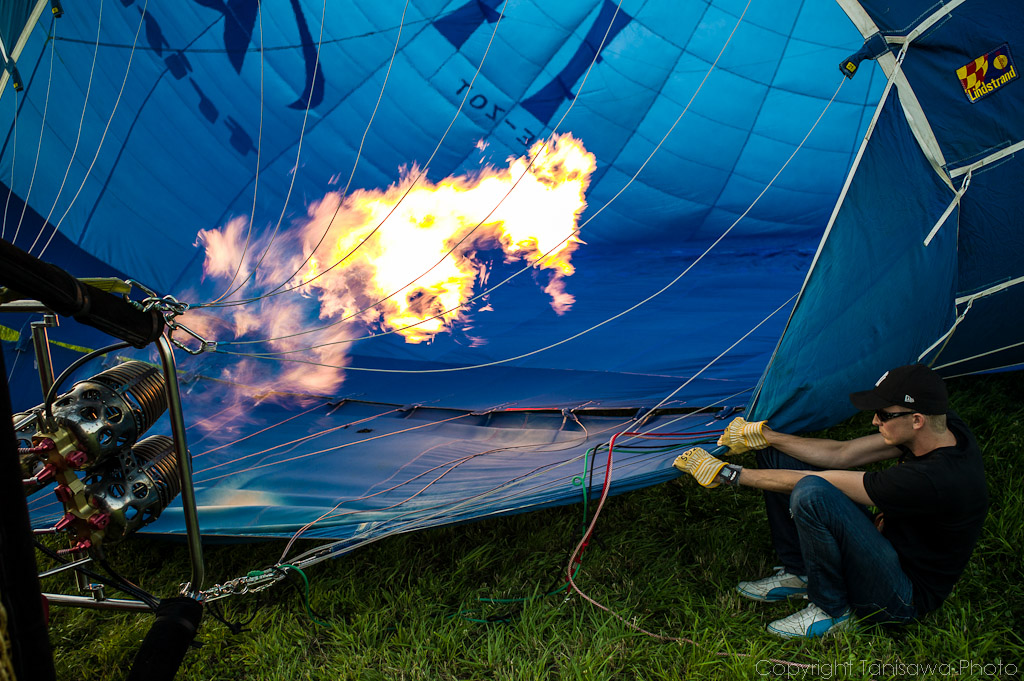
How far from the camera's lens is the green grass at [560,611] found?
1699mm

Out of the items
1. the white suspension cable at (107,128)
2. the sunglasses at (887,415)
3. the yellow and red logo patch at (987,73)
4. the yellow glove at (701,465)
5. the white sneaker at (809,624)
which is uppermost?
the white suspension cable at (107,128)

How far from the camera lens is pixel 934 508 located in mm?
1567

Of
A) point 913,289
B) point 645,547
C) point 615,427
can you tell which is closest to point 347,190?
point 615,427

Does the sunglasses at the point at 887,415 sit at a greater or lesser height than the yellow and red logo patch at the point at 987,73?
lesser

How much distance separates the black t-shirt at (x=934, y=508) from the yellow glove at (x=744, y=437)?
14.1 inches

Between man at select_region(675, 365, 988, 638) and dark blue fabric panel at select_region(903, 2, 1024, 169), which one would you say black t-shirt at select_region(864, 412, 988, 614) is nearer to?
man at select_region(675, 365, 988, 638)

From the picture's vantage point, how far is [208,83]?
11.0 feet

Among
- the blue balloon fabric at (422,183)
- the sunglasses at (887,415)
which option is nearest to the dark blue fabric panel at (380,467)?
the blue balloon fabric at (422,183)

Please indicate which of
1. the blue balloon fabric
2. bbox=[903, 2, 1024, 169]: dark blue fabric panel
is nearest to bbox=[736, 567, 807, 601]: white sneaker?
the blue balloon fabric

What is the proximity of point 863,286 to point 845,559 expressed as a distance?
819 mm

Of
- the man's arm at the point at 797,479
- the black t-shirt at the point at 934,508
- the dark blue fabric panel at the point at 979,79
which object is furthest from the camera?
the dark blue fabric panel at the point at 979,79

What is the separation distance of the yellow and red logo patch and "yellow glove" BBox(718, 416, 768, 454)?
3.39ft

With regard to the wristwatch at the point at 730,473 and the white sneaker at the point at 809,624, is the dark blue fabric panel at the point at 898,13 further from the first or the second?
the white sneaker at the point at 809,624

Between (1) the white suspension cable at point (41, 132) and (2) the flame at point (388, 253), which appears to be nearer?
(1) the white suspension cable at point (41, 132)
